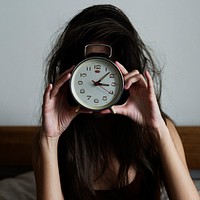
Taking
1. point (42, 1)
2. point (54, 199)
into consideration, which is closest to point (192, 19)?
point (42, 1)

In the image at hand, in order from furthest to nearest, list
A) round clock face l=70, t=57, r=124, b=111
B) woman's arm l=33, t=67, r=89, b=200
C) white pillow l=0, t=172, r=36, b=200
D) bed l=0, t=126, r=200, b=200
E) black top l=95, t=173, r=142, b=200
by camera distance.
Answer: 1. bed l=0, t=126, r=200, b=200
2. white pillow l=0, t=172, r=36, b=200
3. black top l=95, t=173, r=142, b=200
4. woman's arm l=33, t=67, r=89, b=200
5. round clock face l=70, t=57, r=124, b=111

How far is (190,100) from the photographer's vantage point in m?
1.39

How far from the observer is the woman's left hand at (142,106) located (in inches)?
31.5

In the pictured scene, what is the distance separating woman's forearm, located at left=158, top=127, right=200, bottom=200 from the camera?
0.84m

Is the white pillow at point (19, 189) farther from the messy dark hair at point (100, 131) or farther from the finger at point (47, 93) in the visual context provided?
the finger at point (47, 93)

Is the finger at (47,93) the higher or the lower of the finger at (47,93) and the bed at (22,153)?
the higher

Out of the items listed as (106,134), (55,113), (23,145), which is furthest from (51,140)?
(23,145)

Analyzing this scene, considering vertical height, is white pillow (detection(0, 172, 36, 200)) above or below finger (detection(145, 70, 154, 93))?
below

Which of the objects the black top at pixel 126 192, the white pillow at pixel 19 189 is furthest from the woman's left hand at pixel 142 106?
the white pillow at pixel 19 189

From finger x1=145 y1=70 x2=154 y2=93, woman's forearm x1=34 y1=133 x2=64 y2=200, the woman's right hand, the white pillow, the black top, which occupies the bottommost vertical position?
the white pillow

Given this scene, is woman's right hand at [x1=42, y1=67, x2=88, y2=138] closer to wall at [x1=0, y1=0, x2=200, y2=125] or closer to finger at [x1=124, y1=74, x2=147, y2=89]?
finger at [x1=124, y1=74, x2=147, y2=89]

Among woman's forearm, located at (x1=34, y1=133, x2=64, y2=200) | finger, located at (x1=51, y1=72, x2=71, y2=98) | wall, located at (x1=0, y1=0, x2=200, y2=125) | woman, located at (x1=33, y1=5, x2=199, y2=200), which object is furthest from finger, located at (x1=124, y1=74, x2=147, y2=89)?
wall, located at (x1=0, y1=0, x2=200, y2=125)

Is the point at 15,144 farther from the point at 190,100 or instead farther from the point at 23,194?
the point at 190,100

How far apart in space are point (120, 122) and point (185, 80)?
514 mm
